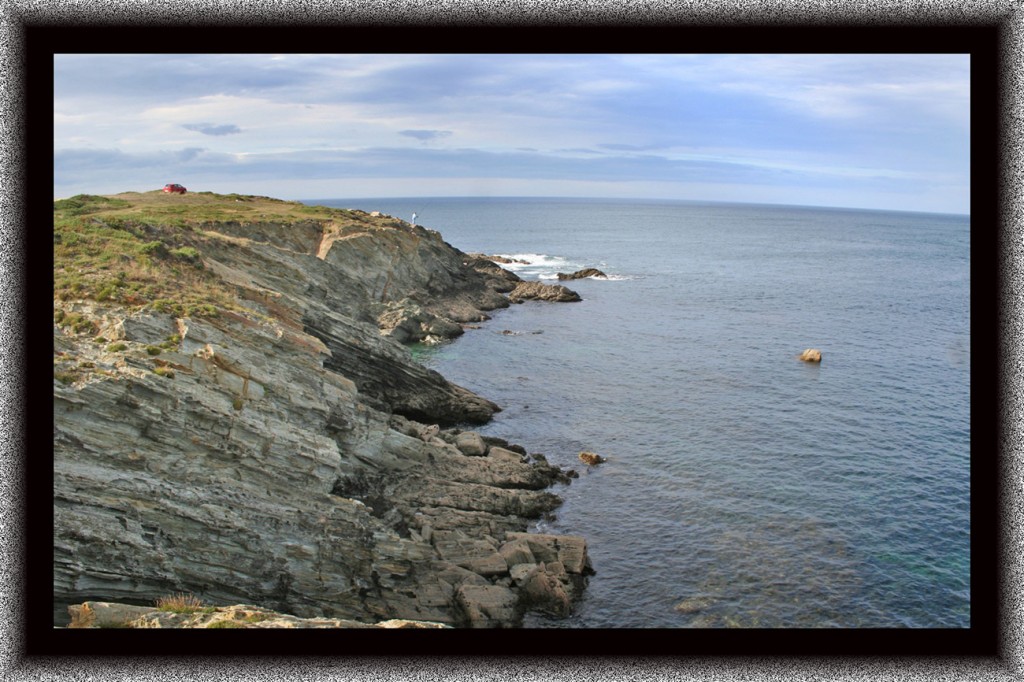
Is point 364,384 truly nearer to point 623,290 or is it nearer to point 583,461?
point 583,461

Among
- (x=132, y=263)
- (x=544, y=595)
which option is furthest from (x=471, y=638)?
(x=132, y=263)

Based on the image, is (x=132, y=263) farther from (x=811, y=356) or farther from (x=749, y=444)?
(x=811, y=356)

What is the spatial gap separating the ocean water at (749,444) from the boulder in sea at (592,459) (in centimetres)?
48

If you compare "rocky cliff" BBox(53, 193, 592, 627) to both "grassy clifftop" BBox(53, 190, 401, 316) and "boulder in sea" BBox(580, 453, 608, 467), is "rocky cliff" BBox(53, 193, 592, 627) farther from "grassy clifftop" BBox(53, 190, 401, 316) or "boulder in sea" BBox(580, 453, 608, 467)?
"boulder in sea" BBox(580, 453, 608, 467)

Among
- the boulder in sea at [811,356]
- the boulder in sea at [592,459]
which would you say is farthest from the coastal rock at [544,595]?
the boulder in sea at [811,356]

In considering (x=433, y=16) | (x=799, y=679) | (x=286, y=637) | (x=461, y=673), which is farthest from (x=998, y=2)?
(x=286, y=637)

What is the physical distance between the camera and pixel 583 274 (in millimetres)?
97688

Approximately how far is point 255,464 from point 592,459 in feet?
55.1

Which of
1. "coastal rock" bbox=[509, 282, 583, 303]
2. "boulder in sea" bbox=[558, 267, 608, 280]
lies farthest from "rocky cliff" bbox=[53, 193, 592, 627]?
"boulder in sea" bbox=[558, 267, 608, 280]

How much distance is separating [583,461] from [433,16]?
94.4 feet

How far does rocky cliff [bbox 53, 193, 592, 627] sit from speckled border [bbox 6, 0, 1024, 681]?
28.7ft

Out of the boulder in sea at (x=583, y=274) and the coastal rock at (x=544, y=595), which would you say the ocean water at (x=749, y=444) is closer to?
the coastal rock at (x=544, y=595)

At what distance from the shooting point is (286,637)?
7449 mm

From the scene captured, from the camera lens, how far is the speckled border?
7.35 meters
